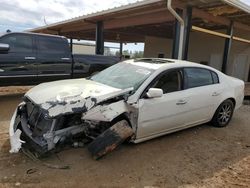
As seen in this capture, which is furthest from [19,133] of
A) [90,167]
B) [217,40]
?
[217,40]

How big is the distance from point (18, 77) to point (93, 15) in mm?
5878

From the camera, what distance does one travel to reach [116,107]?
4.01 metres

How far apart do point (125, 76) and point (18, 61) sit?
14.0 ft

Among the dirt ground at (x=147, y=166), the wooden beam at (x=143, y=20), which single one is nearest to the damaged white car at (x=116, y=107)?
the dirt ground at (x=147, y=166)

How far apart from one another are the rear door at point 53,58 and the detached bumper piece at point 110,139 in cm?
488

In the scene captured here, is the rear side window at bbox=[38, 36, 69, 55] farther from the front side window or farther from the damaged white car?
the front side window

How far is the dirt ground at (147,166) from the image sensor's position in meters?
3.35

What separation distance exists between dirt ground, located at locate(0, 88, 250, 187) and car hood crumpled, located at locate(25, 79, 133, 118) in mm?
808

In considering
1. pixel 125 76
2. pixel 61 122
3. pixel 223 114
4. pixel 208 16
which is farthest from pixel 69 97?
pixel 208 16

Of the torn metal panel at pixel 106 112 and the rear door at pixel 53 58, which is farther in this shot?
the rear door at pixel 53 58

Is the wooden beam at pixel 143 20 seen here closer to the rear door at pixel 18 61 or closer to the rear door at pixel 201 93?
the rear door at pixel 18 61

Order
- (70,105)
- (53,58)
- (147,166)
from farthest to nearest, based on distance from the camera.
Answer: (53,58) → (147,166) → (70,105)

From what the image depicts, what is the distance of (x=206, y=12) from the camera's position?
32.9 ft

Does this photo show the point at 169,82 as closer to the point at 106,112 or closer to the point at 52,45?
the point at 106,112
